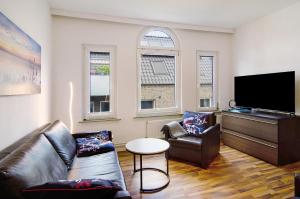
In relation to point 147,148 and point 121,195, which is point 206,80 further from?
point 121,195

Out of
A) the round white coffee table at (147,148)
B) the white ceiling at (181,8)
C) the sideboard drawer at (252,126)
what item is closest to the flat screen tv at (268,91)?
the sideboard drawer at (252,126)

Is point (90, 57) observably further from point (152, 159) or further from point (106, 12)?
point (152, 159)

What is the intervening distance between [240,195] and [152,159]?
150 centimetres

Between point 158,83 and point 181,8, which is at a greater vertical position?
point 181,8

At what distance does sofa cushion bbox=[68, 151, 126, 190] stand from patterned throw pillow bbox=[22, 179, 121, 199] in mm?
563

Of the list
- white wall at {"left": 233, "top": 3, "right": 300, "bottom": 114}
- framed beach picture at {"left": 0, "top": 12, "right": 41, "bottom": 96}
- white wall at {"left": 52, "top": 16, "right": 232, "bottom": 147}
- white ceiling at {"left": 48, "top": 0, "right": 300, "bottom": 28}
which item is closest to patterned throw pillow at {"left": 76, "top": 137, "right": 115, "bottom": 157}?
framed beach picture at {"left": 0, "top": 12, "right": 41, "bottom": 96}

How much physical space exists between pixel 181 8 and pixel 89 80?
211cm

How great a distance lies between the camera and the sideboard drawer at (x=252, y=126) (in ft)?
9.94

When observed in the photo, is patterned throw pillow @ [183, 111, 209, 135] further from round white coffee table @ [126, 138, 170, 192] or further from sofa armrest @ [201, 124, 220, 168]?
round white coffee table @ [126, 138, 170, 192]

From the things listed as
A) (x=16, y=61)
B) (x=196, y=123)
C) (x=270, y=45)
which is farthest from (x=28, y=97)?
(x=270, y=45)

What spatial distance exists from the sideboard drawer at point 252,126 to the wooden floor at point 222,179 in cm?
43

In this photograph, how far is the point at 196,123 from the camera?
11.5 ft

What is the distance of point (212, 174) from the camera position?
2.74 metres

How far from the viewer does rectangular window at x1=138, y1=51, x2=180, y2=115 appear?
403 cm
